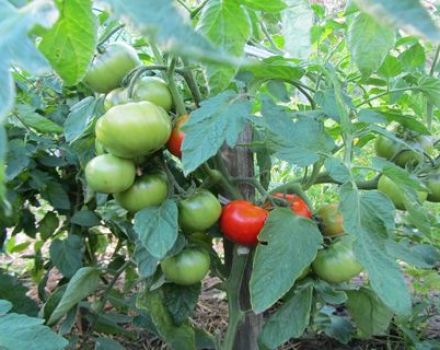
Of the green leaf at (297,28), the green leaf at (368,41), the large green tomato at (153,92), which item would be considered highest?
the green leaf at (368,41)

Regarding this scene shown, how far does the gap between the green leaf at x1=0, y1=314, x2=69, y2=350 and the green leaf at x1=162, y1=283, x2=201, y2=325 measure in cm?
25

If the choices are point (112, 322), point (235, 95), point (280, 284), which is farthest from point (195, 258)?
point (112, 322)

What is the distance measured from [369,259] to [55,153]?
103 centimetres

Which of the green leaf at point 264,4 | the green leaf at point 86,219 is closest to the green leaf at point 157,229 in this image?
the green leaf at point 264,4

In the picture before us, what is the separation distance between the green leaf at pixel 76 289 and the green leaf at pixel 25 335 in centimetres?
23

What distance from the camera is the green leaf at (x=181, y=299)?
37.2 inches

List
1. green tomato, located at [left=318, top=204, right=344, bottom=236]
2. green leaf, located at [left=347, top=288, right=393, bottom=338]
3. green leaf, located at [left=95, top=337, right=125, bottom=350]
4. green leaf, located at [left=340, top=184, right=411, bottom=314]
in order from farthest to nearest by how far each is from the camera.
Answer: green leaf, located at [left=95, top=337, right=125, bottom=350] < green leaf, located at [left=347, top=288, right=393, bottom=338] < green tomato, located at [left=318, top=204, right=344, bottom=236] < green leaf, located at [left=340, top=184, right=411, bottom=314]

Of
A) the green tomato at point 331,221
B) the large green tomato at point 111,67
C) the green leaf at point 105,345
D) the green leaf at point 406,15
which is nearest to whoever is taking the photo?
the green leaf at point 406,15

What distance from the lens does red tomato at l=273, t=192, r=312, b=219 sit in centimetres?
88

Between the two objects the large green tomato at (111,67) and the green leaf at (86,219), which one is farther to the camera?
the green leaf at (86,219)

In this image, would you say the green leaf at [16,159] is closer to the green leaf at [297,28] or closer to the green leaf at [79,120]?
the green leaf at [79,120]

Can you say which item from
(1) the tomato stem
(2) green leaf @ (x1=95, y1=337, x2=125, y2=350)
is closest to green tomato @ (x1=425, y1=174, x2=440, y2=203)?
(1) the tomato stem

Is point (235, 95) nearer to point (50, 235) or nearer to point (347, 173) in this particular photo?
point (347, 173)

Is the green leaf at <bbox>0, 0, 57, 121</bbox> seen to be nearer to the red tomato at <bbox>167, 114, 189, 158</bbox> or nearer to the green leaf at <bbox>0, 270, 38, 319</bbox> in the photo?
the red tomato at <bbox>167, 114, 189, 158</bbox>
